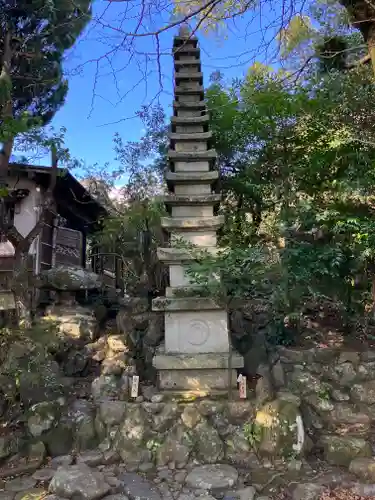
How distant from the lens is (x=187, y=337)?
6.12 meters

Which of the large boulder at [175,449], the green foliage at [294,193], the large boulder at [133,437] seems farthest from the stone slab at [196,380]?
the green foliage at [294,193]

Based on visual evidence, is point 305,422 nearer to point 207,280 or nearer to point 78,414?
point 207,280

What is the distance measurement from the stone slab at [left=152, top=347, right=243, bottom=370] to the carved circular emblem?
0.25 meters

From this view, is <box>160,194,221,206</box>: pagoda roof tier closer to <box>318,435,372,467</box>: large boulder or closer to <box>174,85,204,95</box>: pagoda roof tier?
<box>174,85,204,95</box>: pagoda roof tier

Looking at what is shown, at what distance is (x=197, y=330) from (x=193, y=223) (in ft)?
5.58

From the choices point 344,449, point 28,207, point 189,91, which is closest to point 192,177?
point 189,91

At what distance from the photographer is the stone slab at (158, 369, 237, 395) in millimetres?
5875

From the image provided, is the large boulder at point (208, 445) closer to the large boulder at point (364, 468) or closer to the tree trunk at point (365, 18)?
the large boulder at point (364, 468)

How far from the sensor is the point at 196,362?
5.87 meters

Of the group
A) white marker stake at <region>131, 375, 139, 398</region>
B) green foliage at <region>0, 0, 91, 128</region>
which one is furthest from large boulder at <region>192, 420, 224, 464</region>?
green foliage at <region>0, 0, 91, 128</region>

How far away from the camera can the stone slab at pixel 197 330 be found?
19.9ft

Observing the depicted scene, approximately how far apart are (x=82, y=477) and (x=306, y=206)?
196 inches

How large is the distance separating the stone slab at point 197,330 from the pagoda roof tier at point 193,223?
4.10ft

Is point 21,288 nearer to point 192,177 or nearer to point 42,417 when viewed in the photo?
point 42,417
